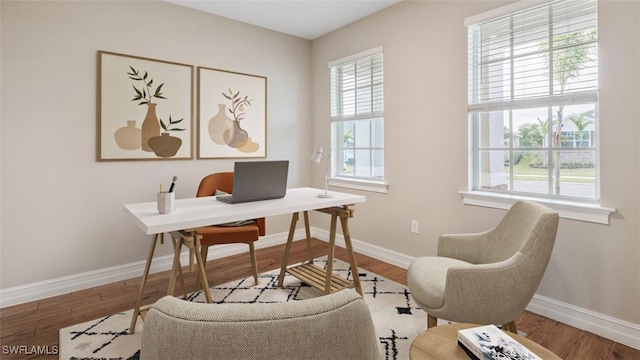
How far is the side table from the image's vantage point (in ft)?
3.76

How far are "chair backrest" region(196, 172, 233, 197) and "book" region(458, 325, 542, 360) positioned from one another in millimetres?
2426

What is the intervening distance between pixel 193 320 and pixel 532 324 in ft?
7.72

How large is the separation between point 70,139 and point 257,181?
5.58 ft

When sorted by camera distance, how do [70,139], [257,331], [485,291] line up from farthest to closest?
[70,139], [485,291], [257,331]

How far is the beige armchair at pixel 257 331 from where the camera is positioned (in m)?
0.68

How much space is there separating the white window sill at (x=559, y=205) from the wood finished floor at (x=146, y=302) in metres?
0.72

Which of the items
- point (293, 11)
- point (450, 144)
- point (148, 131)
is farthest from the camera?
point (293, 11)

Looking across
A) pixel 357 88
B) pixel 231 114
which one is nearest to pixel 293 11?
pixel 357 88

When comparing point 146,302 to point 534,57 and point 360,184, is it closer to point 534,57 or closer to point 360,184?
point 360,184

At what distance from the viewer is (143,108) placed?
306 cm

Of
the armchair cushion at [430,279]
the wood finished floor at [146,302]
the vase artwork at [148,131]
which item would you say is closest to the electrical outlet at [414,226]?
the wood finished floor at [146,302]

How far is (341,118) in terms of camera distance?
157 inches

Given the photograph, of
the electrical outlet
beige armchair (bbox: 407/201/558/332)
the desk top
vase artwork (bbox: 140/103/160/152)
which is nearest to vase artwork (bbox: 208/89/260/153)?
vase artwork (bbox: 140/103/160/152)

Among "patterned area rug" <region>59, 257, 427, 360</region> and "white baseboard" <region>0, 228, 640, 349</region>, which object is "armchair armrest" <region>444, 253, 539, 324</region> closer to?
"patterned area rug" <region>59, 257, 427, 360</region>
